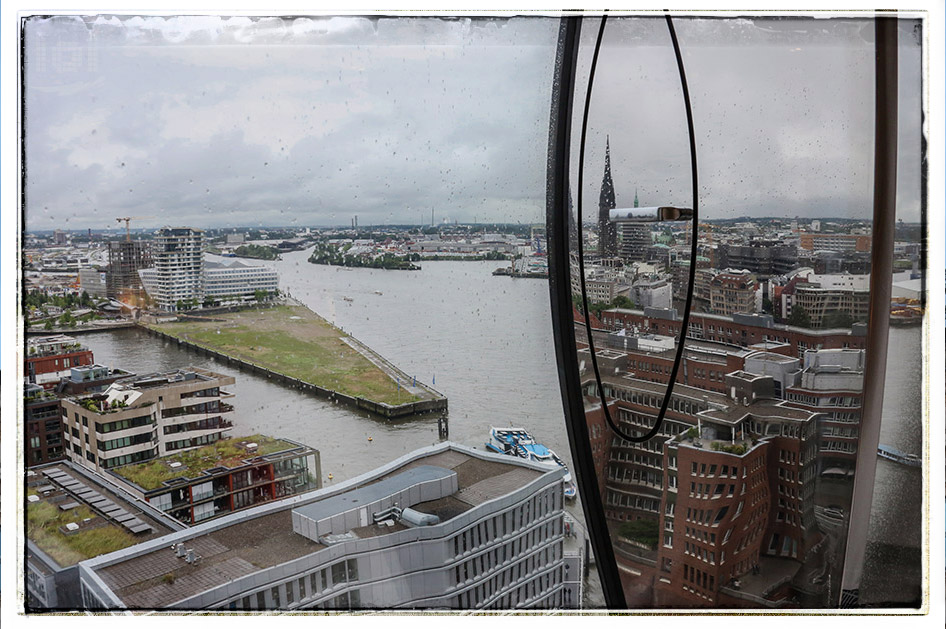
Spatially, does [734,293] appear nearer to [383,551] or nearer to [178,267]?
[383,551]

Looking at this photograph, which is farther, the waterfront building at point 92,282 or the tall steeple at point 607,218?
the tall steeple at point 607,218

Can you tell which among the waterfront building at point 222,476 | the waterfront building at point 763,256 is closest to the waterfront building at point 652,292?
the waterfront building at point 763,256

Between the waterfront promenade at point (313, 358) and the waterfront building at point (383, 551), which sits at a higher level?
the waterfront promenade at point (313, 358)

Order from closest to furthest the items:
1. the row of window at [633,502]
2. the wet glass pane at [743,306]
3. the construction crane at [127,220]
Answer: the construction crane at [127,220]
the wet glass pane at [743,306]
the row of window at [633,502]

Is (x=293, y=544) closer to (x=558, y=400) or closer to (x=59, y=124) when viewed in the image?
(x=558, y=400)

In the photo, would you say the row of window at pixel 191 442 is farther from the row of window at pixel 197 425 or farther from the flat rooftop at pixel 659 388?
the flat rooftop at pixel 659 388

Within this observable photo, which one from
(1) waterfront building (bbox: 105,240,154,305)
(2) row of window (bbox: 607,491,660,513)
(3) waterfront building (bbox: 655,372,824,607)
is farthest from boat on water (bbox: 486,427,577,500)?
(1) waterfront building (bbox: 105,240,154,305)

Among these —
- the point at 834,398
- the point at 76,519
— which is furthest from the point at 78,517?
the point at 834,398
